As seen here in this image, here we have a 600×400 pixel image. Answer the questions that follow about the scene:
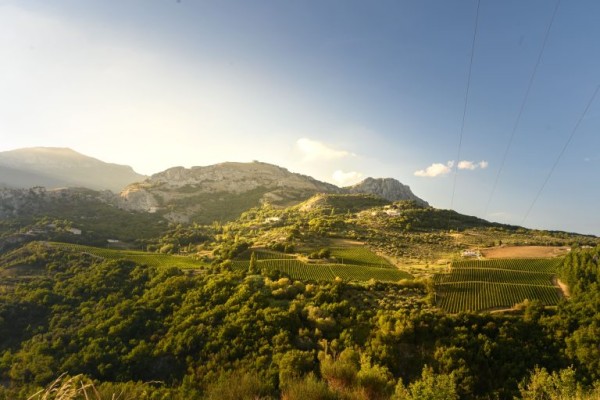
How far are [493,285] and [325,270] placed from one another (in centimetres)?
2645

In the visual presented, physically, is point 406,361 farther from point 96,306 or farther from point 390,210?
point 390,210

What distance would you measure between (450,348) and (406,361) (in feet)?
14.9

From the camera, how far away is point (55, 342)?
143 ft

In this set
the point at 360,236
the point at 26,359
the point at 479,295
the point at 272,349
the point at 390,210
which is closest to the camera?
the point at 272,349

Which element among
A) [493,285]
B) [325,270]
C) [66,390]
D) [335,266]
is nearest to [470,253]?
[493,285]

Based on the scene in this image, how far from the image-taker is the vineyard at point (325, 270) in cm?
5706

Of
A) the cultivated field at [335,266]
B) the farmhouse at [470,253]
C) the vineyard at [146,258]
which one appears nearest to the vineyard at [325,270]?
the cultivated field at [335,266]

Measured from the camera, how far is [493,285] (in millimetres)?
52000

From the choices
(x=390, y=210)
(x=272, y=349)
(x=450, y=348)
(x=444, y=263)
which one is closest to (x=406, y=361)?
(x=450, y=348)

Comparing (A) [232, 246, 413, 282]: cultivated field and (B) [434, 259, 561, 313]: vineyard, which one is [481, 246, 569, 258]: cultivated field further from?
(A) [232, 246, 413, 282]: cultivated field

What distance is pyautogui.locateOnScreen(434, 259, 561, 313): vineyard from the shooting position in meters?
46.0

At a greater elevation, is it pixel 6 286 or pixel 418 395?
pixel 418 395

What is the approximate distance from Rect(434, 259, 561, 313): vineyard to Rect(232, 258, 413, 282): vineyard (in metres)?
8.02

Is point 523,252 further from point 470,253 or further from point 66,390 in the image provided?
point 66,390
